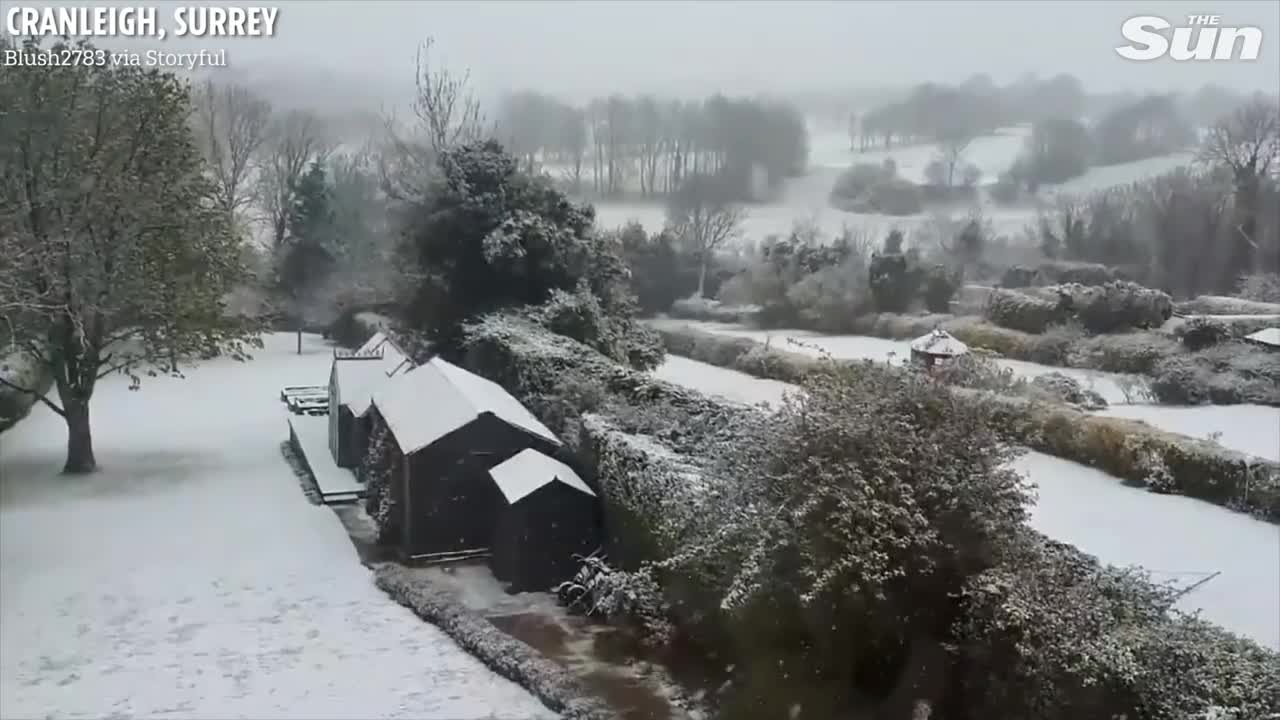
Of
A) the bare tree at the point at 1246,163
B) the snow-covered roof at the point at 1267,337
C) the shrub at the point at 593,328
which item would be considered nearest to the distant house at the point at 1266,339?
the snow-covered roof at the point at 1267,337

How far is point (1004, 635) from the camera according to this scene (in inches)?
175

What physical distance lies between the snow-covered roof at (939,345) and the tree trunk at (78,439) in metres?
9.17

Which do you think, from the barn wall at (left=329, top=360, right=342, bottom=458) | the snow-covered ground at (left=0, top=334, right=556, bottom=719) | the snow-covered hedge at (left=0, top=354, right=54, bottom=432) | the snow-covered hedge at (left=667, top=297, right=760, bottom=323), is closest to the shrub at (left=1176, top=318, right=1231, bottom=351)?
the snow-covered hedge at (left=667, top=297, right=760, bottom=323)

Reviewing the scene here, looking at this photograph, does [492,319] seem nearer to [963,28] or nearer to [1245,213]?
[963,28]

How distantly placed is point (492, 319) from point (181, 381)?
5111 mm

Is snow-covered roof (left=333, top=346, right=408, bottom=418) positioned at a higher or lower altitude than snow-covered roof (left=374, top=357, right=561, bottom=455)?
lower

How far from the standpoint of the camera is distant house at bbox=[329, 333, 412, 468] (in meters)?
10.9

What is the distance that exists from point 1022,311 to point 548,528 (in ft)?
20.5

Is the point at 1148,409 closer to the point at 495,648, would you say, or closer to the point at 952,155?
the point at 952,155

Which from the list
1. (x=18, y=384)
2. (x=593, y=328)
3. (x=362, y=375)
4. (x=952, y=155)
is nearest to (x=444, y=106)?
(x=593, y=328)

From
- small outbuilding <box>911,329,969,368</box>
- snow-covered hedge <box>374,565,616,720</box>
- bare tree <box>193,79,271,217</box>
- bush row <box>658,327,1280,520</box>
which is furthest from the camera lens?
bare tree <box>193,79,271,217</box>

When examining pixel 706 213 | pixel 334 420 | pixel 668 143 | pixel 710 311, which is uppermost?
pixel 668 143

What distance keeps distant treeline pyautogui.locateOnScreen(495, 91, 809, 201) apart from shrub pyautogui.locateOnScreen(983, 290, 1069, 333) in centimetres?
282

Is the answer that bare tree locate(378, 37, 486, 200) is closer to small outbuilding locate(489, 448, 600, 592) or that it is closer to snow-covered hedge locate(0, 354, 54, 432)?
snow-covered hedge locate(0, 354, 54, 432)
